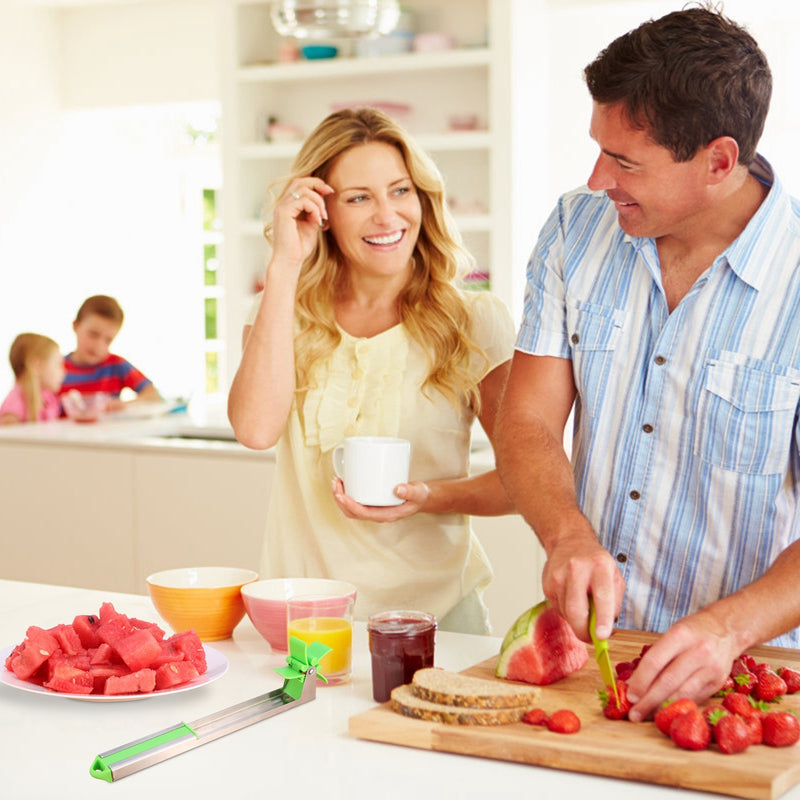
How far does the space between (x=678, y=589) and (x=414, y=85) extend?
4757mm

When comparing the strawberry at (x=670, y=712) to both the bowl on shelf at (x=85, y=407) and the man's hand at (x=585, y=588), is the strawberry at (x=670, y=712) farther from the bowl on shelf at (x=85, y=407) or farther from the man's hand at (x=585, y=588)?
the bowl on shelf at (x=85, y=407)

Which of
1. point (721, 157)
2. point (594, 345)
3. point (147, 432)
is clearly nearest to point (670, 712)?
point (594, 345)

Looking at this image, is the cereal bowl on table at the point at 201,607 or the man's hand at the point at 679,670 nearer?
the man's hand at the point at 679,670

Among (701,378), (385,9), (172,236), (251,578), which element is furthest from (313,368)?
(172,236)

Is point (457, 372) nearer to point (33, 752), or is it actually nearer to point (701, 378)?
point (701, 378)

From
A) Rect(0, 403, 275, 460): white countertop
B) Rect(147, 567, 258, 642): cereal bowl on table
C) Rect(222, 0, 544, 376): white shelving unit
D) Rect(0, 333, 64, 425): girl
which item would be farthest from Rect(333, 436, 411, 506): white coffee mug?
Result: Rect(222, 0, 544, 376): white shelving unit

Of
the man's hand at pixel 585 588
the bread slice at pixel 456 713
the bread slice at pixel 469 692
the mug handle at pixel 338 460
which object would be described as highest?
the mug handle at pixel 338 460

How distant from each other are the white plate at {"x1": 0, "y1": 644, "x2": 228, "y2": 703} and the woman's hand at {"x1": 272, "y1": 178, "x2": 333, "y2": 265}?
833 millimetres

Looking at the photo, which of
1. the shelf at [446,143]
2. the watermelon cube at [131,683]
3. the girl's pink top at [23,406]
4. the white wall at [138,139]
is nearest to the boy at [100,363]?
the girl's pink top at [23,406]

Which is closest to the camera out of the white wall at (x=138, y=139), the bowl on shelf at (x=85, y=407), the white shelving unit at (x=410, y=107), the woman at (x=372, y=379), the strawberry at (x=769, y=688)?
the strawberry at (x=769, y=688)

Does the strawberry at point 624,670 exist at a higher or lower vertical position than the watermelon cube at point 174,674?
lower

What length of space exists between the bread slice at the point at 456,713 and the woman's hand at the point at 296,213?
101 cm

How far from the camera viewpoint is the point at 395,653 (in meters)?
1.47

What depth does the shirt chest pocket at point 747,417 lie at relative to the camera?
170 centimetres
